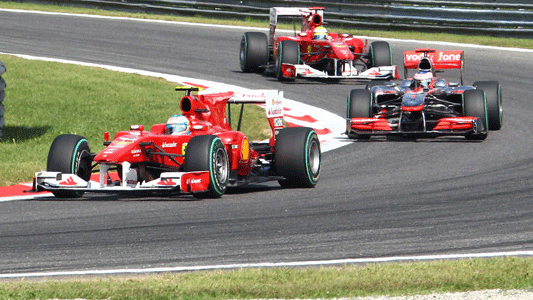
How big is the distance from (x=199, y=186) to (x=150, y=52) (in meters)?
14.7

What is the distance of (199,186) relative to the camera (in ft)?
34.2

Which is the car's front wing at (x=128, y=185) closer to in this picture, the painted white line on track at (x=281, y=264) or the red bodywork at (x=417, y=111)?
the painted white line on track at (x=281, y=264)

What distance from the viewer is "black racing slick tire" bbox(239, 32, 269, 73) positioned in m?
22.3

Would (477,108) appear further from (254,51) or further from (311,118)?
(254,51)

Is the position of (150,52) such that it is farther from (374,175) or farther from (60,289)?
(60,289)

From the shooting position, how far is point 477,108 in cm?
1541

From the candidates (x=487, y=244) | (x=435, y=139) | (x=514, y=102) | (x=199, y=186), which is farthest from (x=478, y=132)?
(x=487, y=244)

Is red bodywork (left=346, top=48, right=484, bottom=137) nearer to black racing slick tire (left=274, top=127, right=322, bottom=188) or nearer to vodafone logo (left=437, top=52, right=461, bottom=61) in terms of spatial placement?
vodafone logo (left=437, top=52, right=461, bottom=61)

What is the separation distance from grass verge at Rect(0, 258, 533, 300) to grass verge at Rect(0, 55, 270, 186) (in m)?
6.25

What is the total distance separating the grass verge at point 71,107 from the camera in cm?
1498

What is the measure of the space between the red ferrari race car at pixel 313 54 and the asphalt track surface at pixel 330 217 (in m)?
4.64

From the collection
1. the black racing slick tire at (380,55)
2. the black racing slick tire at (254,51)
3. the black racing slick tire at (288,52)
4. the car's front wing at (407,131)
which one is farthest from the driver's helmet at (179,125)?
the black racing slick tire at (254,51)

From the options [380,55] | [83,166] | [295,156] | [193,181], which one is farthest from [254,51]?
[193,181]

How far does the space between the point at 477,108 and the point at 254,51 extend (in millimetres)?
7982
